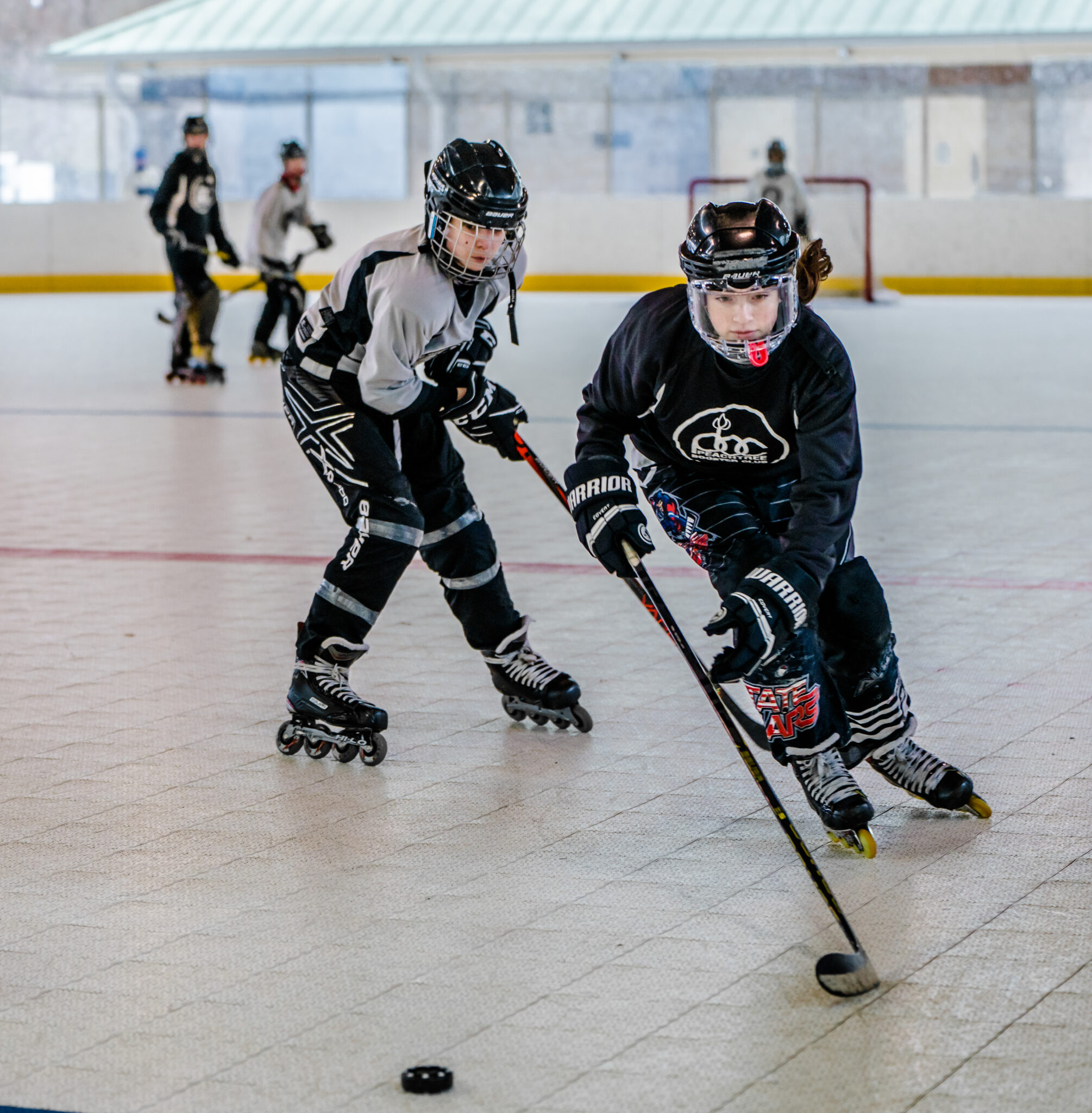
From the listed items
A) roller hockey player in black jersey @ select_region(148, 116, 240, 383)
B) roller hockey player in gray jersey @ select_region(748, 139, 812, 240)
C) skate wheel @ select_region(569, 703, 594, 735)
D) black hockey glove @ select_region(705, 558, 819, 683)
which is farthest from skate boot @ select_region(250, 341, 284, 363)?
black hockey glove @ select_region(705, 558, 819, 683)

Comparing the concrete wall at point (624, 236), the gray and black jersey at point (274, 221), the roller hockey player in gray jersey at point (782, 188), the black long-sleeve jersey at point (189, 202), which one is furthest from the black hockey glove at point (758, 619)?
the concrete wall at point (624, 236)

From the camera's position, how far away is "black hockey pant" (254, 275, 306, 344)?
12.9 metres

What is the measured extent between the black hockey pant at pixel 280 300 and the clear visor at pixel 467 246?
9.07 m

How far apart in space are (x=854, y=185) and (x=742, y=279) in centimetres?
2005

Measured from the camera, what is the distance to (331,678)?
3.89 metres

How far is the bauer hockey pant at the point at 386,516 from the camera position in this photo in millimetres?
3799

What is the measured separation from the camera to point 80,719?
13.6 ft

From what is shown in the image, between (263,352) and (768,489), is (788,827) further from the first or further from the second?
(263,352)

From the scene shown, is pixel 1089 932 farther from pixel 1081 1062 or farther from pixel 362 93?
pixel 362 93

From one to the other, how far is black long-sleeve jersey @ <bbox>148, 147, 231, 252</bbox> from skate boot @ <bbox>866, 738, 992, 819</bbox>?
909 cm

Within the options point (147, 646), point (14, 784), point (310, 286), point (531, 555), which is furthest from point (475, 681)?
point (310, 286)

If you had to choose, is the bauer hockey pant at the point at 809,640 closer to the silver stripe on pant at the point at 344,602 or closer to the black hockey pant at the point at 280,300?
the silver stripe on pant at the point at 344,602

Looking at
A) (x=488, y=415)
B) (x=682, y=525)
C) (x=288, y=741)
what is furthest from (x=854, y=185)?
(x=682, y=525)

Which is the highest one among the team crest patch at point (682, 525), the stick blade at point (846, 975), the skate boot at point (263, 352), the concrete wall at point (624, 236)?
the concrete wall at point (624, 236)
